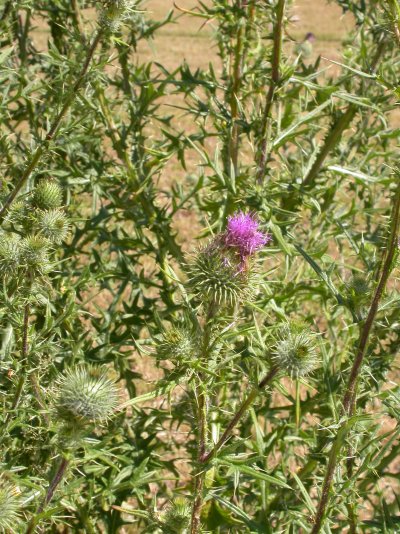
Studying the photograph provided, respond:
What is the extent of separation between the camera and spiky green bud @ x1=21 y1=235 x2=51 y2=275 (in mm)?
1744

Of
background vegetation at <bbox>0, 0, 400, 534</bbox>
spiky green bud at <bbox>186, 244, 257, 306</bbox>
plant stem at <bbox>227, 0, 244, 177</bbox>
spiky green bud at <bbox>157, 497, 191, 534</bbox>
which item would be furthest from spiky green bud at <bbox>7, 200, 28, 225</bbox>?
spiky green bud at <bbox>157, 497, 191, 534</bbox>

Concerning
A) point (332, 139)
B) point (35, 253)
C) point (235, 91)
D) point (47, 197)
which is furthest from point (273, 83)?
point (35, 253)

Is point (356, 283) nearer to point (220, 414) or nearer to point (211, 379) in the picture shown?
point (211, 379)

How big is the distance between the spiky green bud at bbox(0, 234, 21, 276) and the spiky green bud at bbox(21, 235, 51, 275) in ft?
0.05

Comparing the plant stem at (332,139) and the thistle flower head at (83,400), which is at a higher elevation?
Answer: the plant stem at (332,139)

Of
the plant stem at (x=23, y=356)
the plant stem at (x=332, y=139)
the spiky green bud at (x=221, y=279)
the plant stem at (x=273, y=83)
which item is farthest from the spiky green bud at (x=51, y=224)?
the plant stem at (x=332, y=139)

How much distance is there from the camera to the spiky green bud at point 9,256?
1758 mm

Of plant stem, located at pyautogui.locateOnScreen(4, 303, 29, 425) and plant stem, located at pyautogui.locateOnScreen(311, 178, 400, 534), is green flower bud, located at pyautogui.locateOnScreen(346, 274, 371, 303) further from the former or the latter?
plant stem, located at pyautogui.locateOnScreen(4, 303, 29, 425)

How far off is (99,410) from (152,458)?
118 centimetres

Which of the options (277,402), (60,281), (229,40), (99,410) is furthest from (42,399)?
(277,402)

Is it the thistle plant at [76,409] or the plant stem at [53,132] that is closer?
the thistle plant at [76,409]

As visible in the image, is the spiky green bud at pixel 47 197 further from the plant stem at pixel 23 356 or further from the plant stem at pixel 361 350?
the plant stem at pixel 361 350

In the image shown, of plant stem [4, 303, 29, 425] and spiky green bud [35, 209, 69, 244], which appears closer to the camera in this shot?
plant stem [4, 303, 29, 425]

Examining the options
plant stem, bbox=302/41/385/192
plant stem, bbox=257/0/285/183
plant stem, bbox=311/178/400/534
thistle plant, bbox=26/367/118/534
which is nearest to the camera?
thistle plant, bbox=26/367/118/534
